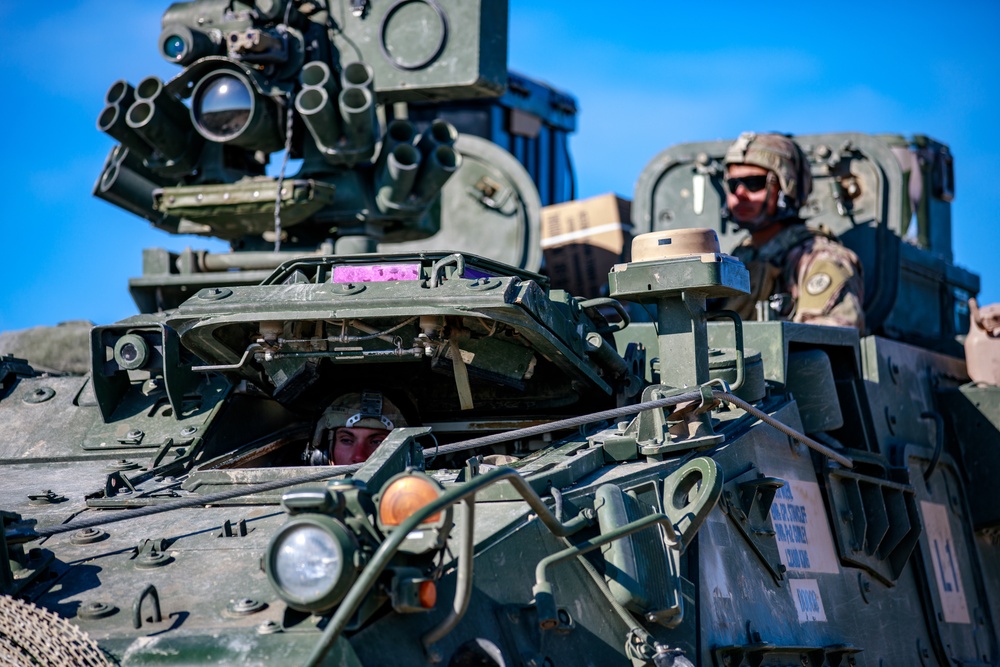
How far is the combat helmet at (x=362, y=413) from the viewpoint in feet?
22.6

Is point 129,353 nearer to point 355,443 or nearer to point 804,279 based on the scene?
point 355,443

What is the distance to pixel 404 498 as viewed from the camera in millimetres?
4664

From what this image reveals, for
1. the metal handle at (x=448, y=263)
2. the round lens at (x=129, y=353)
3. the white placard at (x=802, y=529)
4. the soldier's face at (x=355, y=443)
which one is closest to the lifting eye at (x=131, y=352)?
the round lens at (x=129, y=353)

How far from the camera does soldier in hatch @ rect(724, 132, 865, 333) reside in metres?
9.53

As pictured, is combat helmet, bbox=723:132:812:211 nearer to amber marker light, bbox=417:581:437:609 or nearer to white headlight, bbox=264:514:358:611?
amber marker light, bbox=417:581:437:609

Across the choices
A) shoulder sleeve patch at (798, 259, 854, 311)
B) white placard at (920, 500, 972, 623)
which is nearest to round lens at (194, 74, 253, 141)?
shoulder sleeve patch at (798, 259, 854, 311)

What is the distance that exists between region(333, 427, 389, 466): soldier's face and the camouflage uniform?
Result: 313 centimetres

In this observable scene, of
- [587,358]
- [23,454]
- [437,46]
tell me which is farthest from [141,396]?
[437,46]

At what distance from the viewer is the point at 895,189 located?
1111 cm

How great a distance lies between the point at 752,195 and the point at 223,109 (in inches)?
146

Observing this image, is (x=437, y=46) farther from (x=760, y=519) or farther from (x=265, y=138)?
(x=760, y=519)

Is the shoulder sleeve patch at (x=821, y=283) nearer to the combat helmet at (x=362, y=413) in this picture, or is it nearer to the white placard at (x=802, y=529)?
the white placard at (x=802, y=529)

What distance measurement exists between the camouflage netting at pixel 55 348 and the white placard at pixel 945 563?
5322 millimetres

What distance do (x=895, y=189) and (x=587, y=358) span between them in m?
5.18
